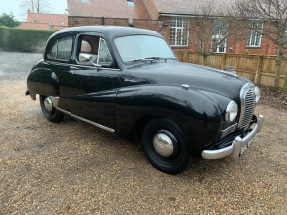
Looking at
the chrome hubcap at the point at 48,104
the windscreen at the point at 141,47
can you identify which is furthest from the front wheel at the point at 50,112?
the windscreen at the point at 141,47

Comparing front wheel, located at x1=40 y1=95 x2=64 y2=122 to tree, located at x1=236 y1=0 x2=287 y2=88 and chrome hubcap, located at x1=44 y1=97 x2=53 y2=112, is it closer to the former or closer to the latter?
chrome hubcap, located at x1=44 y1=97 x2=53 y2=112

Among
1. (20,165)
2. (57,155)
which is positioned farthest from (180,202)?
(20,165)

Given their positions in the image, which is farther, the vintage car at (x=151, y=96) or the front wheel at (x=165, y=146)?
the front wheel at (x=165, y=146)

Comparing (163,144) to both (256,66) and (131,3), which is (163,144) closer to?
(256,66)

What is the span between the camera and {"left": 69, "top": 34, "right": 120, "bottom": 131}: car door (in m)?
3.76

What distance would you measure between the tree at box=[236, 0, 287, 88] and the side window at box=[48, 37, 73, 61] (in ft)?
22.8

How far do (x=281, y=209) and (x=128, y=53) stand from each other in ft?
9.80

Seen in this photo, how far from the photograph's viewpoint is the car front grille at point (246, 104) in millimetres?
3197

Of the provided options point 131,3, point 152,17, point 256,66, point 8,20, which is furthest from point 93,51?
point 8,20

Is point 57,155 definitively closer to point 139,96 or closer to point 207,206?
point 139,96

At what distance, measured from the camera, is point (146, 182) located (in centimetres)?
321

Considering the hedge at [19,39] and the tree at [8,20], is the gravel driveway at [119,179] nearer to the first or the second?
the hedge at [19,39]

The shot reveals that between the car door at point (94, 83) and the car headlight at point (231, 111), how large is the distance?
1648 millimetres

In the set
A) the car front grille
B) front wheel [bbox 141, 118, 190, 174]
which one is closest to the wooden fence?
the car front grille
